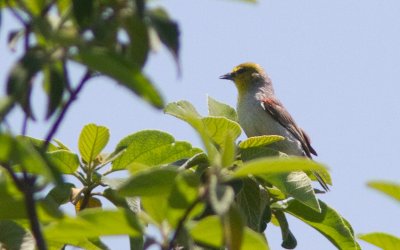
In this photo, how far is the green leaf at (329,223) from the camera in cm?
342

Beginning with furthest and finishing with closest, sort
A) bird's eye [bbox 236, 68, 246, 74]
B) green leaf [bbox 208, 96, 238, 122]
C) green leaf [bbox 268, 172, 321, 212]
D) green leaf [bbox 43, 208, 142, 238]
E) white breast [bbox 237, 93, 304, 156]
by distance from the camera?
bird's eye [bbox 236, 68, 246, 74] → white breast [bbox 237, 93, 304, 156] → green leaf [bbox 208, 96, 238, 122] → green leaf [bbox 268, 172, 321, 212] → green leaf [bbox 43, 208, 142, 238]

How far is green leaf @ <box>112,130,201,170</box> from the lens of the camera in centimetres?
325

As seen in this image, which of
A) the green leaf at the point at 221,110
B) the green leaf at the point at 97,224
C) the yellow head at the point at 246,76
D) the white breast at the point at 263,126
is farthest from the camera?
the yellow head at the point at 246,76

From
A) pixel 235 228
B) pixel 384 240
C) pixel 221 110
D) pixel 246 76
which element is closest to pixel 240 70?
pixel 246 76

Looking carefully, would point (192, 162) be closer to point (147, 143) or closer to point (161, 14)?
point (147, 143)

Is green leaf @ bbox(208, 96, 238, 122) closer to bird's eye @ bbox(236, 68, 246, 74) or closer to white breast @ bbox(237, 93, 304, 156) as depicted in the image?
white breast @ bbox(237, 93, 304, 156)

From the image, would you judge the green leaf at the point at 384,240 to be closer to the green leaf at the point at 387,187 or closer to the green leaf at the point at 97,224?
the green leaf at the point at 387,187

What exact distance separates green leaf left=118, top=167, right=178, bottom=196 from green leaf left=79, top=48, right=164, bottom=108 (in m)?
0.26

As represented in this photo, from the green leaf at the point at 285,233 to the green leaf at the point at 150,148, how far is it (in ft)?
2.40

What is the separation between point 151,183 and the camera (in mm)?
1548

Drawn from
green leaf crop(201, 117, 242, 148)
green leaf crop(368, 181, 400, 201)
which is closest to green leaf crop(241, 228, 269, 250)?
green leaf crop(368, 181, 400, 201)

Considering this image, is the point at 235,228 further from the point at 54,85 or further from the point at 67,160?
the point at 67,160

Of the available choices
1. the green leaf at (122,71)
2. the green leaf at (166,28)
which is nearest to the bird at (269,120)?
the green leaf at (166,28)

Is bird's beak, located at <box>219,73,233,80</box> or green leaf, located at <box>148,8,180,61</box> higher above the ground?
green leaf, located at <box>148,8,180,61</box>
